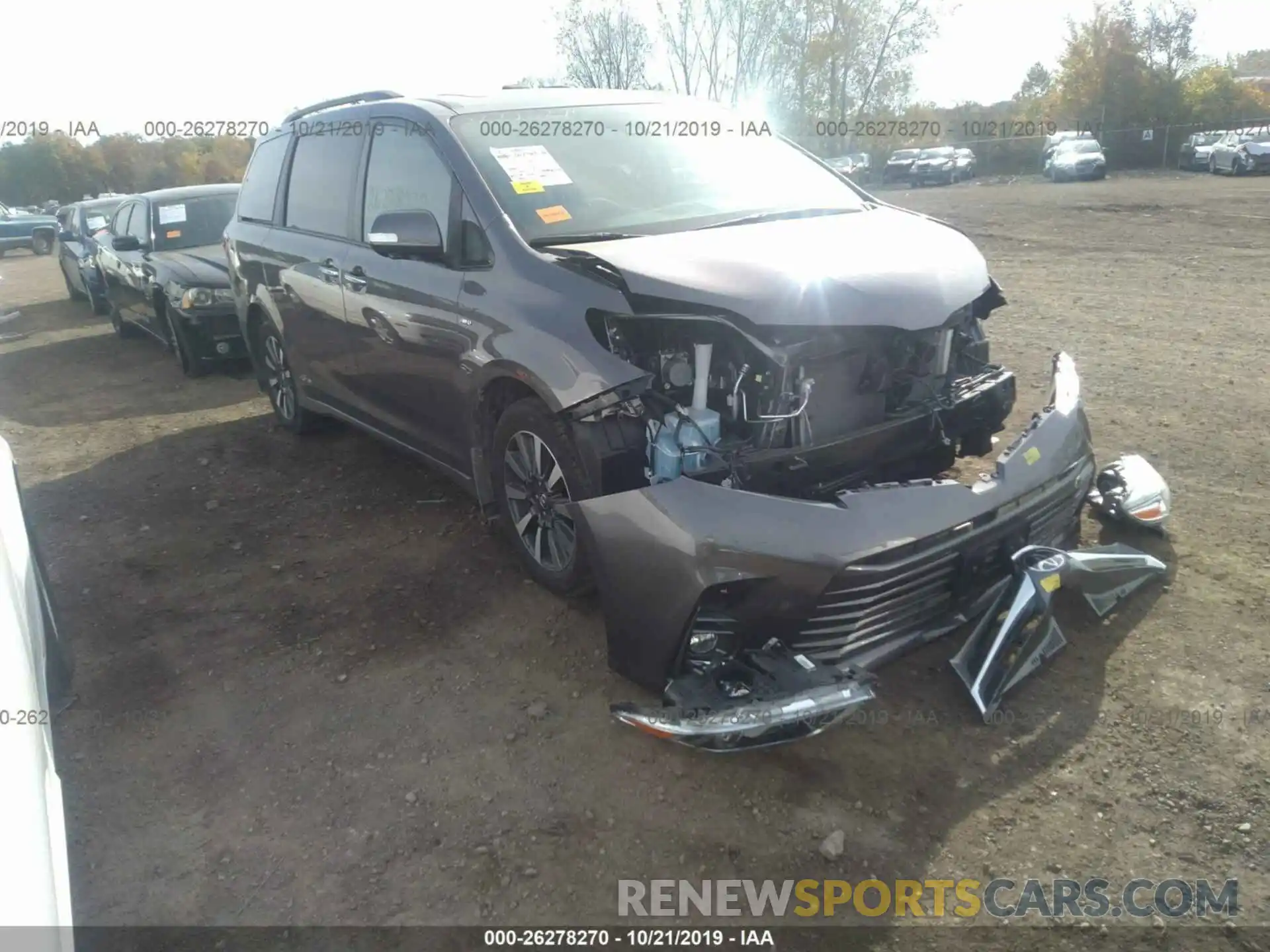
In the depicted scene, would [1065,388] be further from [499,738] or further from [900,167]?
[900,167]

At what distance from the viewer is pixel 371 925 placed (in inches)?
96.2

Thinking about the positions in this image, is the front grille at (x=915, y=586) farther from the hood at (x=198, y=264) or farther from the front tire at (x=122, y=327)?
the front tire at (x=122, y=327)

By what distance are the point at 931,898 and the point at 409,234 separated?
9.34ft

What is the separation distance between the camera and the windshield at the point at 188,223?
9.34 metres

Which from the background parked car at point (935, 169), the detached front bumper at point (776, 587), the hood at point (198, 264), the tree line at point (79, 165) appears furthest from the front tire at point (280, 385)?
the tree line at point (79, 165)

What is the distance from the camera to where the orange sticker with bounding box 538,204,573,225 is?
366 centimetres

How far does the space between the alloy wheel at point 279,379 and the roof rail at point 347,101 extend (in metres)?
1.33

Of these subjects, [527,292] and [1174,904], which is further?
[527,292]

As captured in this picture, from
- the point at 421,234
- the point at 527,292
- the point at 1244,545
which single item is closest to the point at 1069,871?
the point at 1244,545

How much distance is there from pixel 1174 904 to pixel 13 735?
8.71 ft

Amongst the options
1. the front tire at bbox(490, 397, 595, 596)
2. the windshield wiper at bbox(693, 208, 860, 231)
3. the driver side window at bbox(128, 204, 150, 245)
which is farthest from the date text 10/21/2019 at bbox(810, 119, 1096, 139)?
the front tire at bbox(490, 397, 595, 596)

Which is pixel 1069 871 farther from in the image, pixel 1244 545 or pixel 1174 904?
pixel 1244 545

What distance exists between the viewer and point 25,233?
86.7ft

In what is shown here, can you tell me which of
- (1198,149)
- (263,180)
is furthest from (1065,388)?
(1198,149)
